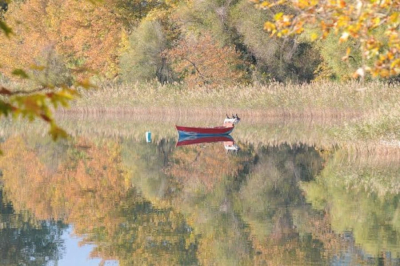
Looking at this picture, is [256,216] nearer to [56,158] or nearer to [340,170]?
[340,170]

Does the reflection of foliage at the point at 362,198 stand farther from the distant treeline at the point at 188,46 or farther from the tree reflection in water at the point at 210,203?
the distant treeline at the point at 188,46

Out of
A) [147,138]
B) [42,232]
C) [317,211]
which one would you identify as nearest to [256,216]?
[317,211]

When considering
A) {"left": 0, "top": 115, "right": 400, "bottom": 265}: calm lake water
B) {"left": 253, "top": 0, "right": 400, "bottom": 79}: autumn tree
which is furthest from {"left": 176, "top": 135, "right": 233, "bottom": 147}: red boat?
{"left": 253, "top": 0, "right": 400, "bottom": 79}: autumn tree

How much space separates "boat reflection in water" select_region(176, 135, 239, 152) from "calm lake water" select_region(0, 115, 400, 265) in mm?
274

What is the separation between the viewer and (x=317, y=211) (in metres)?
15.9

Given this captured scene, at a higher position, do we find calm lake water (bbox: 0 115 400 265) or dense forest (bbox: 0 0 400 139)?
dense forest (bbox: 0 0 400 139)

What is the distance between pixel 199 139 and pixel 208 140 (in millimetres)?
395

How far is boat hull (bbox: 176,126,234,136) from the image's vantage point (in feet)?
100

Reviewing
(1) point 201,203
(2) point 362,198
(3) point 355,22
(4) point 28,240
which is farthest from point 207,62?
(3) point 355,22

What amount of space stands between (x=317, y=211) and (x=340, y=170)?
512 cm

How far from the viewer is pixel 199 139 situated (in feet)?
105

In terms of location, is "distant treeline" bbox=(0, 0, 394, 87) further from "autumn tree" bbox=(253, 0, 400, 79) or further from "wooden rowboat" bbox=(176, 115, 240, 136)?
"autumn tree" bbox=(253, 0, 400, 79)

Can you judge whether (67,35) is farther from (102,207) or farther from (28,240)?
(28,240)

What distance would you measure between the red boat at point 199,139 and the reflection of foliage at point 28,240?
49.1ft
